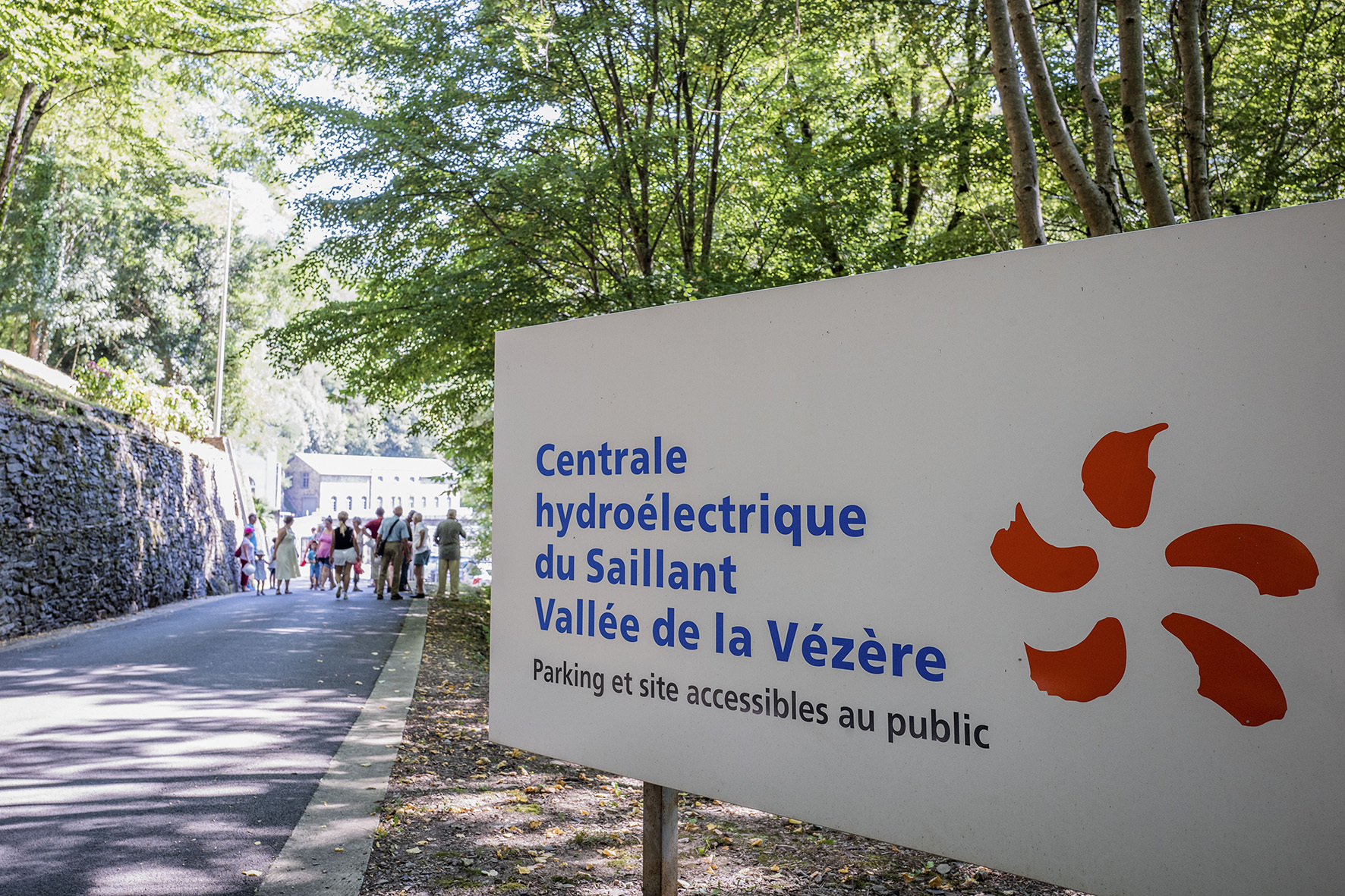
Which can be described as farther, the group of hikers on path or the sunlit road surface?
the group of hikers on path

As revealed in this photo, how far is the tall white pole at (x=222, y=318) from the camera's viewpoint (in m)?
29.8


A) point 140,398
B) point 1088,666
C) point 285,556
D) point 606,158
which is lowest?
point 285,556

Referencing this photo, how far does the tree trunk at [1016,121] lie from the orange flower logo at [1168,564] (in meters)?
3.29

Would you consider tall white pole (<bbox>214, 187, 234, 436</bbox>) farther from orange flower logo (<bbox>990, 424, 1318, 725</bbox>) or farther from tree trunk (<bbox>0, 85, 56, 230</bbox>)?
orange flower logo (<bbox>990, 424, 1318, 725</bbox>)

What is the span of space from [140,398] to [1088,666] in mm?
19639

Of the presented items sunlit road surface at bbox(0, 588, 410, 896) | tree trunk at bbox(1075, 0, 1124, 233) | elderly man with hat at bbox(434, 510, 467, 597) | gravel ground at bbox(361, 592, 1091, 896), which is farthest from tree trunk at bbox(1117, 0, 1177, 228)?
elderly man with hat at bbox(434, 510, 467, 597)

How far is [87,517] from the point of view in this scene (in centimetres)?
1388

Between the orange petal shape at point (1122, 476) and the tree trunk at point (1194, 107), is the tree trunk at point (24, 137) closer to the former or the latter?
the tree trunk at point (1194, 107)

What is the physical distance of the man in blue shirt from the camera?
1664 cm

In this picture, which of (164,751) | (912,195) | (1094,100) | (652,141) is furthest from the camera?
(912,195)

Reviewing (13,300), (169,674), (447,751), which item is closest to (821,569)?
(447,751)

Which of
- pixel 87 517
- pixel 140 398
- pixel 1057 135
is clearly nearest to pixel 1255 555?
pixel 1057 135

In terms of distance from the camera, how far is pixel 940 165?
1127 centimetres

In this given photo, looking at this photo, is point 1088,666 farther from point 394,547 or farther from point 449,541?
point 394,547
